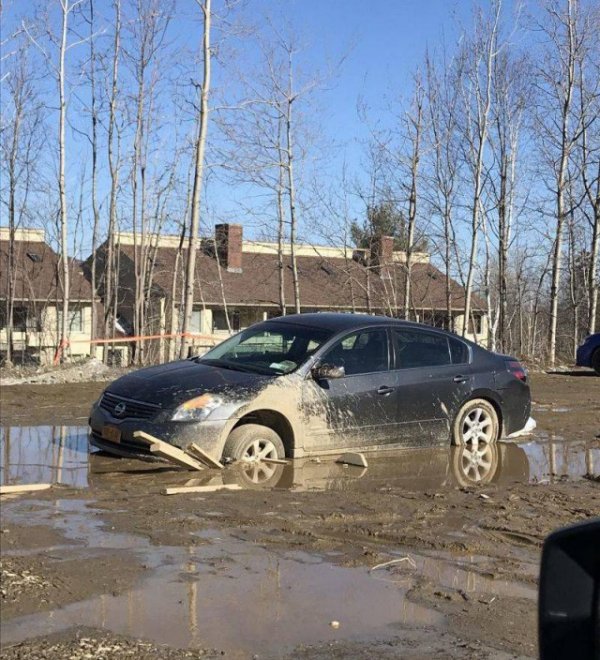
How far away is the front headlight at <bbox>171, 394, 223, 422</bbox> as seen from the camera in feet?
27.2

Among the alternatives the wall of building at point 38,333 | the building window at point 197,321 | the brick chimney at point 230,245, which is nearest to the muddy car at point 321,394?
the wall of building at point 38,333

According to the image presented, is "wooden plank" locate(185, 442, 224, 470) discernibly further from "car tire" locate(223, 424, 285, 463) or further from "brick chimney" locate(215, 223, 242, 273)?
"brick chimney" locate(215, 223, 242, 273)

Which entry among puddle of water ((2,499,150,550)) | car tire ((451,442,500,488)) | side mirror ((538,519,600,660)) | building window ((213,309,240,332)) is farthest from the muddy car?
building window ((213,309,240,332))

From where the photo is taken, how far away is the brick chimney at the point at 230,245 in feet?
129

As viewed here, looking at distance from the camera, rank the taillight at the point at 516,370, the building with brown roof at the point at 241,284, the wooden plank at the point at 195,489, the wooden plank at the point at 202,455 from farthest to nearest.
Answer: the building with brown roof at the point at 241,284
the taillight at the point at 516,370
the wooden plank at the point at 202,455
the wooden plank at the point at 195,489

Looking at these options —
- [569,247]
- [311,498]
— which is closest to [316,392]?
[311,498]

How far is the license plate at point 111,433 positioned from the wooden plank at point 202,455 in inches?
29.6

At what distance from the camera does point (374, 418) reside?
31.2ft

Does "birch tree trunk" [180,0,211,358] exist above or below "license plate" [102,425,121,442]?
above

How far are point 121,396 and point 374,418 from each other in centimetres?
272

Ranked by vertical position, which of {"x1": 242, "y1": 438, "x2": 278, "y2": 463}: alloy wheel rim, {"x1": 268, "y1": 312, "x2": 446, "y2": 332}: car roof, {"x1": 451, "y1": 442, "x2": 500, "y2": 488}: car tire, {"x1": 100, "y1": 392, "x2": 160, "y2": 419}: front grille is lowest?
{"x1": 451, "y1": 442, "x2": 500, "y2": 488}: car tire

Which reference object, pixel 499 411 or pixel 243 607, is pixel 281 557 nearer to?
pixel 243 607

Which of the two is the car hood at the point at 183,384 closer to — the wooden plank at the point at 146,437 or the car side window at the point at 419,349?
the wooden plank at the point at 146,437

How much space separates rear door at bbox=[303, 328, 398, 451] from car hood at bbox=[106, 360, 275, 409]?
0.66 meters
